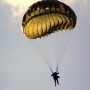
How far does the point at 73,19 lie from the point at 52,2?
272 cm

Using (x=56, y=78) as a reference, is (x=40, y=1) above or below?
above

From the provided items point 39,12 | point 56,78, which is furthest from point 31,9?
point 56,78

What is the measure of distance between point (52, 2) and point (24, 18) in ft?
10.4

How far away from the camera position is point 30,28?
262ft

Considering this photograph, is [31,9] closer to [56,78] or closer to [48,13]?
[48,13]

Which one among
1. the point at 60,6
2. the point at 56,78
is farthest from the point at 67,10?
the point at 56,78

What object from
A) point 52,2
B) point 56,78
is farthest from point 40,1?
point 56,78

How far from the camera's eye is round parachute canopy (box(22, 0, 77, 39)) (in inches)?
3088

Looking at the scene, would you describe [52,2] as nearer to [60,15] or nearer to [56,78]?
[60,15]

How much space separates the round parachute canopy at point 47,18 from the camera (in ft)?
257

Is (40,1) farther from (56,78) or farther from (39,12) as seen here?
(56,78)

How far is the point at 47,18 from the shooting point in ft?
260

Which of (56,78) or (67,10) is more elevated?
(67,10)

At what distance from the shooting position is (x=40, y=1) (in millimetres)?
79125
